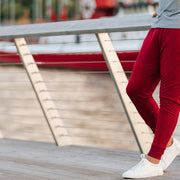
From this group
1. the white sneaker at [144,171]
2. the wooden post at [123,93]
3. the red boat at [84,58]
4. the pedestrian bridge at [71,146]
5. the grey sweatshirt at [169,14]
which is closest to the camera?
the grey sweatshirt at [169,14]

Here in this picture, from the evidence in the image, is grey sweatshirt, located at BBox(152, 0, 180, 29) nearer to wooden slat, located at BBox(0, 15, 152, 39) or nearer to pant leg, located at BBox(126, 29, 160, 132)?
pant leg, located at BBox(126, 29, 160, 132)

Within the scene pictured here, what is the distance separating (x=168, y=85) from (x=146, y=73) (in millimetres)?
100

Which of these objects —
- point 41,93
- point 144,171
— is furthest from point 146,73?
point 41,93

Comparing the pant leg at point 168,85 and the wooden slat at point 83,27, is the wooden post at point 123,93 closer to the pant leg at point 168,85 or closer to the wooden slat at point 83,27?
the wooden slat at point 83,27

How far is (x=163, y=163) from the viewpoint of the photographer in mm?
1940

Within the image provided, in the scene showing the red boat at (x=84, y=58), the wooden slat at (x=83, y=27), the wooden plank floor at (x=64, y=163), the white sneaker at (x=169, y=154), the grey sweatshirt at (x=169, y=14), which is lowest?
the red boat at (x=84, y=58)

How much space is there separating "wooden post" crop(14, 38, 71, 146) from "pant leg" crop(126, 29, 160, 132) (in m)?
0.90

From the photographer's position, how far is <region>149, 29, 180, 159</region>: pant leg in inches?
68.6

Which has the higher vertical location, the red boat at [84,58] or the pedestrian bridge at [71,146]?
the pedestrian bridge at [71,146]

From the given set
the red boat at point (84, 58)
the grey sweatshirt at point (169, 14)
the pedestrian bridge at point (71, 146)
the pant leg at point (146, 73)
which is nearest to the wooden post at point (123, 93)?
the pedestrian bridge at point (71, 146)

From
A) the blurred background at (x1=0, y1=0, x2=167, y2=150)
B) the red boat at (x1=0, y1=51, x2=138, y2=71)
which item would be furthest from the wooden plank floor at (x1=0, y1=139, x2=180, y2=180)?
the red boat at (x1=0, y1=51, x2=138, y2=71)

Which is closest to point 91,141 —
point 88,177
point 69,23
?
point 69,23

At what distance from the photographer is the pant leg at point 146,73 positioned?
1.80 metres

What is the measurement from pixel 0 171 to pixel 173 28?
943mm
